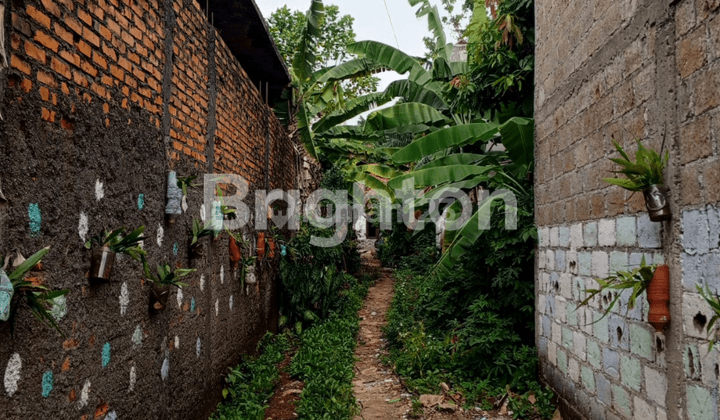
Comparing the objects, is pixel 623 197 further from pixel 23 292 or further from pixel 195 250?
pixel 23 292

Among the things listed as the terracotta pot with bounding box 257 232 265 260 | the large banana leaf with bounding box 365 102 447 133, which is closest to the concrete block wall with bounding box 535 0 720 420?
the large banana leaf with bounding box 365 102 447 133

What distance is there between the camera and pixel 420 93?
8117 mm

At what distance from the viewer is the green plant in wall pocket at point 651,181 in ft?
8.52

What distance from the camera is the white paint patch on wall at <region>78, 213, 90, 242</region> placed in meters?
2.29

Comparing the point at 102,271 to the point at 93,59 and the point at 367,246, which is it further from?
the point at 367,246

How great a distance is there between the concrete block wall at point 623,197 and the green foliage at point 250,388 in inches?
108

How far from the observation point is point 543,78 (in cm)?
475

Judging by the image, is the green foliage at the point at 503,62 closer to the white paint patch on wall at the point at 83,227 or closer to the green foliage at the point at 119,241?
the green foliage at the point at 119,241

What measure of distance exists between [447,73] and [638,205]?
553 cm

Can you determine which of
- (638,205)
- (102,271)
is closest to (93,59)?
(102,271)

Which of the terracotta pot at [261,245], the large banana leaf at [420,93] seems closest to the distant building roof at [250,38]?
the large banana leaf at [420,93]

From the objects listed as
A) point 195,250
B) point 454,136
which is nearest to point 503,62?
point 454,136

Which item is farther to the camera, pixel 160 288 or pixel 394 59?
pixel 394 59

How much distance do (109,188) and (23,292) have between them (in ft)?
2.76
